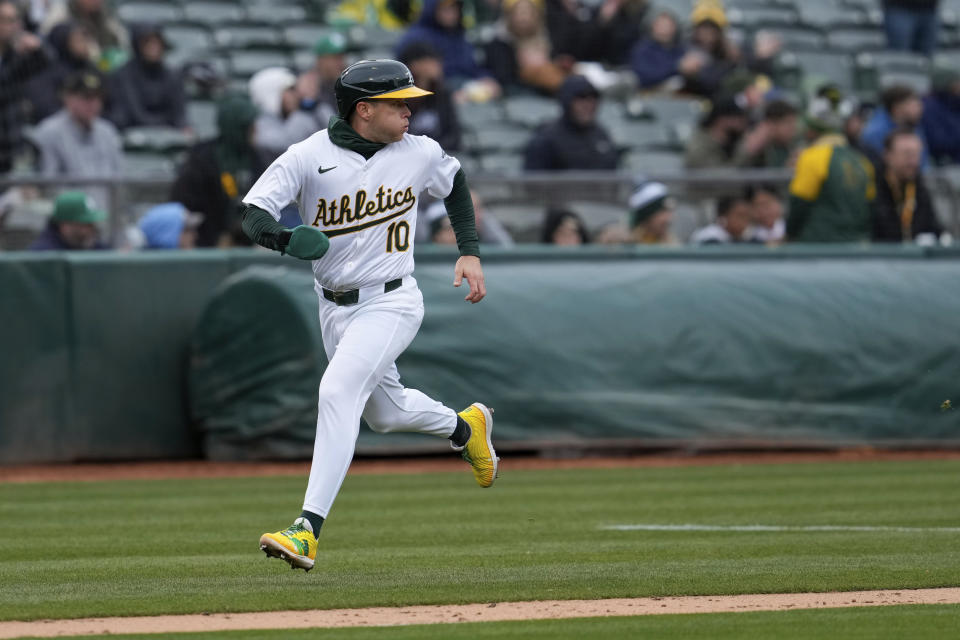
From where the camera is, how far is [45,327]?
40.3 feet

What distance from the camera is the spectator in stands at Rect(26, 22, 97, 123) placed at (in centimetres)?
1484

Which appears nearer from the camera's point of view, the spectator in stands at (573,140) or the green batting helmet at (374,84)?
the green batting helmet at (374,84)

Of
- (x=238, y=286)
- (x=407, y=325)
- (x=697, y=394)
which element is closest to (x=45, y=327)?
(x=238, y=286)

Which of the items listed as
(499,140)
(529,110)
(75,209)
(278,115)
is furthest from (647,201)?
(529,110)

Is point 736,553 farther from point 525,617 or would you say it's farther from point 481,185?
point 481,185

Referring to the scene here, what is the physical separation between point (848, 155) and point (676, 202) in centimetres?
150

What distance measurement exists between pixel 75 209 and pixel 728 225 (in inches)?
216

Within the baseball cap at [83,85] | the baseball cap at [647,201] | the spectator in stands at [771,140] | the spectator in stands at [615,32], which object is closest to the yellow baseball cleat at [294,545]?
the baseball cap at [647,201]

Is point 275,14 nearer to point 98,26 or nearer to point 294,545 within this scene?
point 98,26

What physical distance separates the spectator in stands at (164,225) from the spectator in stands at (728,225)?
14.2ft

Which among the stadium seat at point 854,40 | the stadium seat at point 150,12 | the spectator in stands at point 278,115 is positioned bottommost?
the stadium seat at point 854,40

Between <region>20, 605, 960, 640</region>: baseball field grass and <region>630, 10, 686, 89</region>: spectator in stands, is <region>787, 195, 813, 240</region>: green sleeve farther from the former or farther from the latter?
<region>20, 605, 960, 640</region>: baseball field grass

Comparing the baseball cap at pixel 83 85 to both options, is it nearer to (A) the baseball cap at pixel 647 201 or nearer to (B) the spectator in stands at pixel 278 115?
(B) the spectator in stands at pixel 278 115

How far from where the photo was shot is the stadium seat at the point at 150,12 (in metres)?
18.4
